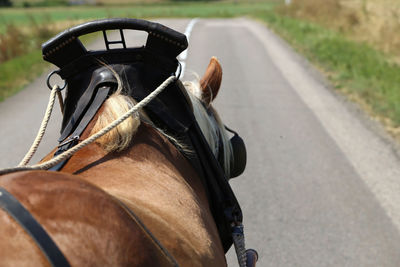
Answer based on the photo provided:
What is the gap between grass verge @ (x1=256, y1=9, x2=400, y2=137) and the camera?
22.9ft

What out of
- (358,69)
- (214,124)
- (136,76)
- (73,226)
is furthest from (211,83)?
(358,69)

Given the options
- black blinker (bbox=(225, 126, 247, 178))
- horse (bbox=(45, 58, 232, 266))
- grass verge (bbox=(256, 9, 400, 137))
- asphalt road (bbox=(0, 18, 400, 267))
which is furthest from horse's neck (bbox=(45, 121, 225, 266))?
grass verge (bbox=(256, 9, 400, 137))

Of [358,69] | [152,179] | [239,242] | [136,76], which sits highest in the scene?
[136,76]

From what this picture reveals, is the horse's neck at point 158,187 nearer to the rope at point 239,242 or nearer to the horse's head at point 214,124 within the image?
the rope at point 239,242

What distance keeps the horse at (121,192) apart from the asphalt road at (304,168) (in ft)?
2.71

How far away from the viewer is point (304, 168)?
4898 mm

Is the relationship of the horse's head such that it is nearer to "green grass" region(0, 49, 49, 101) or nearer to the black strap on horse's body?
the black strap on horse's body

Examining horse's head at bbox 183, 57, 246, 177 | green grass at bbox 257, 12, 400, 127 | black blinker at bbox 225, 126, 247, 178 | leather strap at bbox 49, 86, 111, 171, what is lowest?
green grass at bbox 257, 12, 400, 127

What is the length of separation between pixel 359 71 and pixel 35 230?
901 centimetres

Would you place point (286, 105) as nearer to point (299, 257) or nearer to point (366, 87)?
point (366, 87)

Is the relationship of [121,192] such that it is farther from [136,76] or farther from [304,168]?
[304,168]

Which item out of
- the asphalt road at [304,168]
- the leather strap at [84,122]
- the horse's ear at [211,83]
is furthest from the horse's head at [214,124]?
the leather strap at [84,122]

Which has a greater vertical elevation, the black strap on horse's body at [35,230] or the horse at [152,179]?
the black strap on horse's body at [35,230]

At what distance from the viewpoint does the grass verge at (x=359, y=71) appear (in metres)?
6.96
